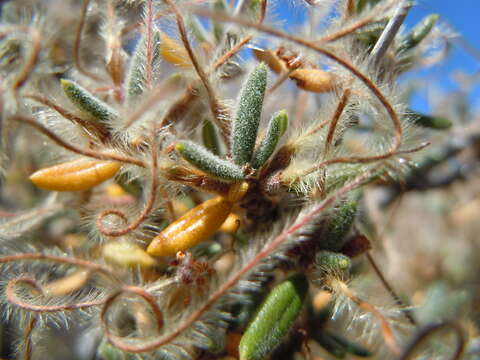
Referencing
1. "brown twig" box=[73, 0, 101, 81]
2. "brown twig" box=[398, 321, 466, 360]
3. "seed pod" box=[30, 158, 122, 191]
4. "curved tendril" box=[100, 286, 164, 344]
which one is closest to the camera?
"brown twig" box=[398, 321, 466, 360]

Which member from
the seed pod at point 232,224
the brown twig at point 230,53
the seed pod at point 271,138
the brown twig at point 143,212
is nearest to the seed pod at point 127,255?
the brown twig at point 143,212

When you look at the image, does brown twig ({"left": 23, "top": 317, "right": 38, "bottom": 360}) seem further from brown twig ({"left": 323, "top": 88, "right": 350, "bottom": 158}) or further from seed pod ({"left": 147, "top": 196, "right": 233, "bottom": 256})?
brown twig ({"left": 323, "top": 88, "right": 350, "bottom": 158})

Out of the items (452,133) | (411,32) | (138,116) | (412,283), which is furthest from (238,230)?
(412,283)

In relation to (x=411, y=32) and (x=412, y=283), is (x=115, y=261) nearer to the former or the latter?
(x=411, y=32)

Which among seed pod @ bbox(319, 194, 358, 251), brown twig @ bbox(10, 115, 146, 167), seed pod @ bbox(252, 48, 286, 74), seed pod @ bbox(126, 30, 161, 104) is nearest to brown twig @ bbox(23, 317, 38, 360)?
brown twig @ bbox(10, 115, 146, 167)

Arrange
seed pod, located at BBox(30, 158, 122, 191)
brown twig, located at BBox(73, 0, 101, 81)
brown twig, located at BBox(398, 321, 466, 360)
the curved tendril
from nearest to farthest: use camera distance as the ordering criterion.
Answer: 1. brown twig, located at BBox(398, 321, 466, 360)
2. the curved tendril
3. seed pod, located at BBox(30, 158, 122, 191)
4. brown twig, located at BBox(73, 0, 101, 81)

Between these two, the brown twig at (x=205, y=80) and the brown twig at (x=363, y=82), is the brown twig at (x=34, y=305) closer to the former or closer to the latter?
the brown twig at (x=205, y=80)
